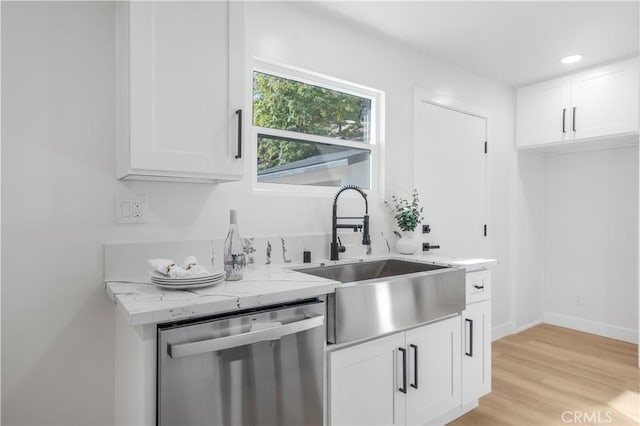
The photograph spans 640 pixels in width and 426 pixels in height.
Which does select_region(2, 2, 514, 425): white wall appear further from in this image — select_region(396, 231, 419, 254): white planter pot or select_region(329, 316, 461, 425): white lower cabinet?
select_region(396, 231, 419, 254): white planter pot

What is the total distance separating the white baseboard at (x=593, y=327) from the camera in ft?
11.7

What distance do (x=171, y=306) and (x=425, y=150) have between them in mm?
2385

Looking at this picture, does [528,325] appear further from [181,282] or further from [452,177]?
[181,282]

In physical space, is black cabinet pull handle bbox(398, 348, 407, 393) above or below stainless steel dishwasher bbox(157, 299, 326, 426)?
below

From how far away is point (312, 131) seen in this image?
96.7 inches

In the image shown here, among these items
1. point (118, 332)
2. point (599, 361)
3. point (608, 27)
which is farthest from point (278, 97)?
point (599, 361)

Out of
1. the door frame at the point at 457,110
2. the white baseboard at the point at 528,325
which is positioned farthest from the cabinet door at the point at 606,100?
the white baseboard at the point at 528,325

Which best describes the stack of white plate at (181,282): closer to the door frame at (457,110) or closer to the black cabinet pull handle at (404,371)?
the black cabinet pull handle at (404,371)

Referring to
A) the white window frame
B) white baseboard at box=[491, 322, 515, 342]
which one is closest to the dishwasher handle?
the white window frame

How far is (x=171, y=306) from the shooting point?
46.6 inches

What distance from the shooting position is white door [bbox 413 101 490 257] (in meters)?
3.03

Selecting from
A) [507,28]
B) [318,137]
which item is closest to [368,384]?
[318,137]

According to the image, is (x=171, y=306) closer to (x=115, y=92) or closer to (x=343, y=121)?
(x=115, y=92)

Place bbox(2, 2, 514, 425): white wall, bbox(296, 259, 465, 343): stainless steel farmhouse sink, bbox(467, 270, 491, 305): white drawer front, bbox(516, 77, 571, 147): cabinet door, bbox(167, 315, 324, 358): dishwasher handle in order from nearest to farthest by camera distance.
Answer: bbox(167, 315, 324, 358): dishwasher handle < bbox(2, 2, 514, 425): white wall < bbox(296, 259, 465, 343): stainless steel farmhouse sink < bbox(467, 270, 491, 305): white drawer front < bbox(516, 77, 571, 147): cabinet door
